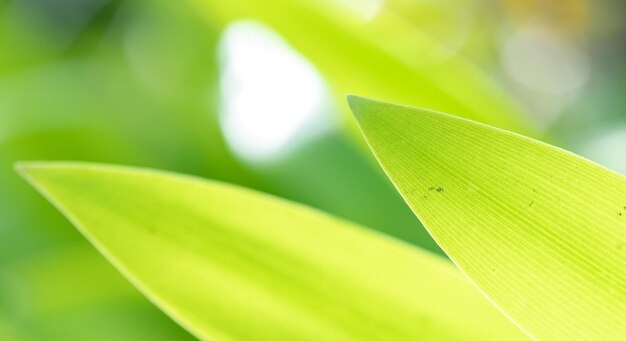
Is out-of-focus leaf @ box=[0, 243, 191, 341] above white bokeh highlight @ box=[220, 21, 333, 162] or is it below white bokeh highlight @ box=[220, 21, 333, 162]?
below

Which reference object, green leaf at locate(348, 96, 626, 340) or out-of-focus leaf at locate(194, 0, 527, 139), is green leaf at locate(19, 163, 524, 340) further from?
out-of-focus leaf at locate(194, 0, 527, 139)

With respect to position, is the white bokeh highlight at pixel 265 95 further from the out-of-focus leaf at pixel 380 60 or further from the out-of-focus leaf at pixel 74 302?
the out-of-focus leaf at pixel 74 302

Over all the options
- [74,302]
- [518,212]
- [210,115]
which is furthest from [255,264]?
[210,115]

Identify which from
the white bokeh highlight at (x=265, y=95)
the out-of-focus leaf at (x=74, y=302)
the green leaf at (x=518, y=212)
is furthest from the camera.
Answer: the white bokeh highlight at (x=265, y=95)

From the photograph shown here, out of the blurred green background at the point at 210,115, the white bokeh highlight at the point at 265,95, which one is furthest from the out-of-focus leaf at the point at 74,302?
the white bokeh highlight at the point at 265,95

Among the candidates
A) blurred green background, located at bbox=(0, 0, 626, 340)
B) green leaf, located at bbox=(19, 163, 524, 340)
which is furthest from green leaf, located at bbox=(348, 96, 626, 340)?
blurred green background, located at bbox=(0, 0, 626, 340)

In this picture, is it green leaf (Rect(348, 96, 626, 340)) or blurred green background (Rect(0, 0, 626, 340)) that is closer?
green leaf (Rect(348, 96, 626, 340))

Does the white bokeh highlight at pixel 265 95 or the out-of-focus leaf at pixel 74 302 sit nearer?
the out-of-focus leaf at pixel 74 302

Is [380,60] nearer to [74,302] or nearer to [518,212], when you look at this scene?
[74,302]
